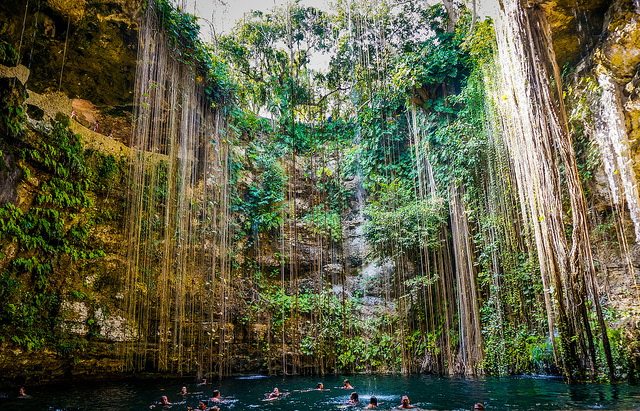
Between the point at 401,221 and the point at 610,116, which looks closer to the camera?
the point at 610,116

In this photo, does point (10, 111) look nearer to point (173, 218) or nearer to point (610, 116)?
point (173, 218)

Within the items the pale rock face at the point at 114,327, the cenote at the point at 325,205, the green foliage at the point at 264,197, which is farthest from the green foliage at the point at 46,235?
the green foliage at the point at 264,197

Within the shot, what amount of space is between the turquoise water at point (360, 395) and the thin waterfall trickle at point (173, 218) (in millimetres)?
954

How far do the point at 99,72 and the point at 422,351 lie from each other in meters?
10.1

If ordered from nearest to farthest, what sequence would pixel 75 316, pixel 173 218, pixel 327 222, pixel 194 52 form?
pixel 75 316, pixel 194 52, pixel 173 218, pixel 327 222

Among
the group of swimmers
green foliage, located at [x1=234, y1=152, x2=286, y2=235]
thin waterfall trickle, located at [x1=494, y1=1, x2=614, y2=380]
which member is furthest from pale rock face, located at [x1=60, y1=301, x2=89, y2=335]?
thin waterfall trickle, located at [x1=494, y1=1, x2=614, y2=380]

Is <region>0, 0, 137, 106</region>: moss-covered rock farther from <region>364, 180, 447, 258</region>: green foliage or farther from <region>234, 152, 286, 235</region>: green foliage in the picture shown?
<region>364, 180, 447, 258</region>: green foliage

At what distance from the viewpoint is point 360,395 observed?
22.4 ft

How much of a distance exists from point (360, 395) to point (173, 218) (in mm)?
6044

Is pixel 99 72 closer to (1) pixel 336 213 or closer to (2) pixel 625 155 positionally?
(1) pixel 336 213

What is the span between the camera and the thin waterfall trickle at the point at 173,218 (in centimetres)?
836

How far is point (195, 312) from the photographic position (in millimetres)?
9648

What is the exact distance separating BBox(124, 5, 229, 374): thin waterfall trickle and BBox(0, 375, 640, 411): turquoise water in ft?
3.13

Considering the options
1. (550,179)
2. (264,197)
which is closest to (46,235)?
(264,197)
